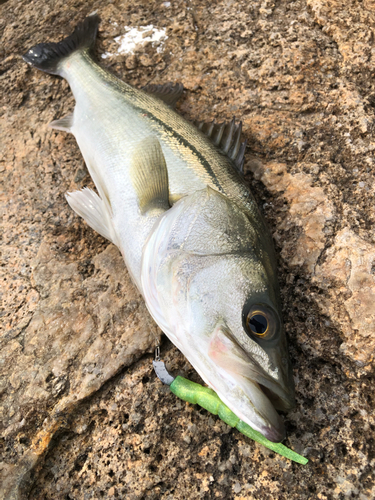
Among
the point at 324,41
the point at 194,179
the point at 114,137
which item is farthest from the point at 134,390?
the point at 324,41

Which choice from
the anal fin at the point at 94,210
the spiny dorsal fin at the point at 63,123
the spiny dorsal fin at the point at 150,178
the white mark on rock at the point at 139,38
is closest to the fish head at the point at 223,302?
the spiny dorsal fin at the point at 150,178

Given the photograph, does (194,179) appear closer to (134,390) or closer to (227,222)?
(227,222)

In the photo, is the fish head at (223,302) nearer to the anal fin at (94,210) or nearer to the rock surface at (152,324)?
the rock surface at (152,324)

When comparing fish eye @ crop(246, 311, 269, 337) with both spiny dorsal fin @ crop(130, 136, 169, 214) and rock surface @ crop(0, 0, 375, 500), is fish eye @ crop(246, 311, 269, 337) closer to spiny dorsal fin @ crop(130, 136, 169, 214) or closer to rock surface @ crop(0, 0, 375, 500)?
rock surface @ crop(0, 0, 375, 500)

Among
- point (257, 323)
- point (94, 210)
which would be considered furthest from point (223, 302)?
point (94, 210)

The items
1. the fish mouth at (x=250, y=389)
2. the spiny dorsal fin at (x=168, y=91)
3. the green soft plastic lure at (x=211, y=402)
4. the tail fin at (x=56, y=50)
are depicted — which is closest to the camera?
the fish mouth at (x=250, y=389)

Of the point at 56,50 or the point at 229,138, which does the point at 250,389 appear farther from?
the point at 56,50
